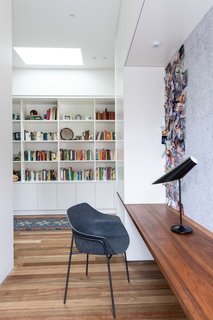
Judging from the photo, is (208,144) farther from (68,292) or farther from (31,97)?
(31,97)

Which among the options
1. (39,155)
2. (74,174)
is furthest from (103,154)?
(39,155)

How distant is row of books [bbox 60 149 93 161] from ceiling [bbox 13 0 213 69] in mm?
1693

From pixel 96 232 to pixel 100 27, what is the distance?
2.75m

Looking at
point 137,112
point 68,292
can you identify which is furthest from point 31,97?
point 68,292

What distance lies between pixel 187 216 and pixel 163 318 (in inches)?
32.1

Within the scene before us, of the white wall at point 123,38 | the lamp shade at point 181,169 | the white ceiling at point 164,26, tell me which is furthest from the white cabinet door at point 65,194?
the lamp shade at point 181,169

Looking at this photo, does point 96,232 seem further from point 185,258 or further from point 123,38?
point 123,38

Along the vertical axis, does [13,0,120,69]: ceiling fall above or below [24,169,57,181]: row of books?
above

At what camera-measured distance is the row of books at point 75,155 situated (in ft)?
16.9

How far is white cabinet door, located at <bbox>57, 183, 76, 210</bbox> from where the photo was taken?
4.98 metres

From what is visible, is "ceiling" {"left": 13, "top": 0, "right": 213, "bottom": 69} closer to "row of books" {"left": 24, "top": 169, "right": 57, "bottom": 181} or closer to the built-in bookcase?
the built-in bookcase

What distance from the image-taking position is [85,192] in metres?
5.00

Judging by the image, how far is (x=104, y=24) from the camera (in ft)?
11.2

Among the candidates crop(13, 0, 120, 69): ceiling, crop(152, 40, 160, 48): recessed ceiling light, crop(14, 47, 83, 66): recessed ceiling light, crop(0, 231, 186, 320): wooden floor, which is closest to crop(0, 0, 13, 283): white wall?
crop(0, 231, 186, 320): wooden floor
